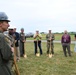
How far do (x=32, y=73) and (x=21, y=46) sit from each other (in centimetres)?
725

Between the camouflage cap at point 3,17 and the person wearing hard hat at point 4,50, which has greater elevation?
the camouflage cap at point 3,17

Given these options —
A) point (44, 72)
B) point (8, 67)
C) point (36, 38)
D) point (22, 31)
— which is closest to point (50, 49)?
point (36, 38)

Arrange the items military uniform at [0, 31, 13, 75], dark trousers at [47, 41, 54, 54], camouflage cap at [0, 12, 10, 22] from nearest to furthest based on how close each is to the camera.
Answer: military uniform at [0, 31, 13, 75] < camouflage cap at [0, 12, 10, 22] < dark trousers at [47, 41, 54, 54]

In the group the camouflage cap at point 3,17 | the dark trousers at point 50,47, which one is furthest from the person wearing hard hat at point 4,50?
the dark trousers at point 50,47

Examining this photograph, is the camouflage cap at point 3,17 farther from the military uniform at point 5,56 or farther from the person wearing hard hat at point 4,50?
the military uniform at point 5,56

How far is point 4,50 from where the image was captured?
4324 mm

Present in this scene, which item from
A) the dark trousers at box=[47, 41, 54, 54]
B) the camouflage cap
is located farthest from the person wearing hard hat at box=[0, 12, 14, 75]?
the dark trousers at box=[47, 41, 54, 54]

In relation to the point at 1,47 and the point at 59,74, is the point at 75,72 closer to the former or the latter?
the point at 59,74

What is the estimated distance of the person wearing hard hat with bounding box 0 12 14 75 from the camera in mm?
4316

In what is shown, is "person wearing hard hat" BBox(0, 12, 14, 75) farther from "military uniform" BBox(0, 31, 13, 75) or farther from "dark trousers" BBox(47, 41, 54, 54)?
"dark trousers" BBox(47, 41, 54, 54)

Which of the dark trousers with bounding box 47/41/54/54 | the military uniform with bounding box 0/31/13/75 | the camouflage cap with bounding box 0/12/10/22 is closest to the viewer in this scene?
the military uniform with bounding box 0/31/13/75

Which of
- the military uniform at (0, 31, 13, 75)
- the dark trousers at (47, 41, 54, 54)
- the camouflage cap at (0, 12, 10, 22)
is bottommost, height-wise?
the dark trousers at (47, 41, 54, 54)

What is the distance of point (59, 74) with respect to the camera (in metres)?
11.8

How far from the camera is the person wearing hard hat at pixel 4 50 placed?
432cm
